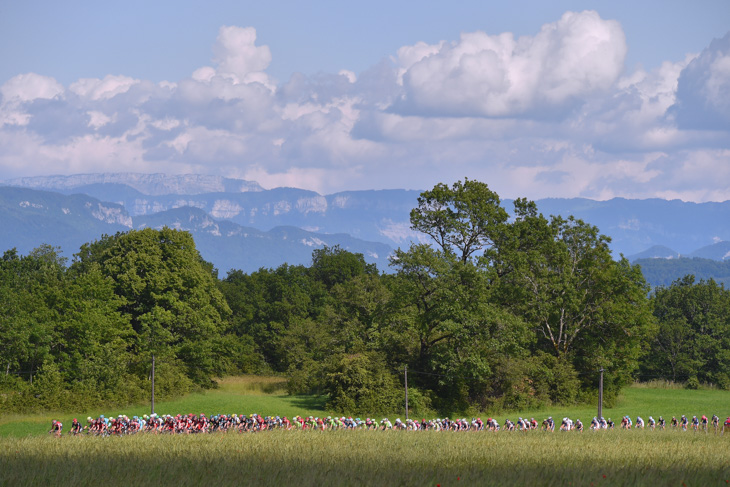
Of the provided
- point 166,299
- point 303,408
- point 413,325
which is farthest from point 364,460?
point 166,299

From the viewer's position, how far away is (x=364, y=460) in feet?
70.2

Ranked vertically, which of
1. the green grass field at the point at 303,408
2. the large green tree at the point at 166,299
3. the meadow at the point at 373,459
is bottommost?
the green grass field at the point at 303,408

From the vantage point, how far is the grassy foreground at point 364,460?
1756 centimetres

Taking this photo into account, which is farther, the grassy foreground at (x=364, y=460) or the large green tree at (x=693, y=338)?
the large green tree at (x=693, y=338)

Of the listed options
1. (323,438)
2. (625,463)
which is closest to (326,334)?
(323,438)

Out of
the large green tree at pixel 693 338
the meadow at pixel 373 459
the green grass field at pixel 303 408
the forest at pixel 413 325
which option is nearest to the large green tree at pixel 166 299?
the forest at pixel 413 325

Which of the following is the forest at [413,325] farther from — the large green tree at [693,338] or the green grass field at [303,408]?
the large green tree at [693,338]

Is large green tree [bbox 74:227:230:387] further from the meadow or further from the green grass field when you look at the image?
the meadow

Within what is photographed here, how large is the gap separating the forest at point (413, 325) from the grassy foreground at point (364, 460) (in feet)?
93.2

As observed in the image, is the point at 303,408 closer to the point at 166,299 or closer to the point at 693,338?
the point at 166,299

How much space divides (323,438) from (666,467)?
12.9 meters

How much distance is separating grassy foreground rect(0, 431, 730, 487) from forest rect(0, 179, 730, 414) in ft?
93.2

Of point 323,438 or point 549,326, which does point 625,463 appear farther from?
point 549,326

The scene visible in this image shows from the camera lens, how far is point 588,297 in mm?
67250
